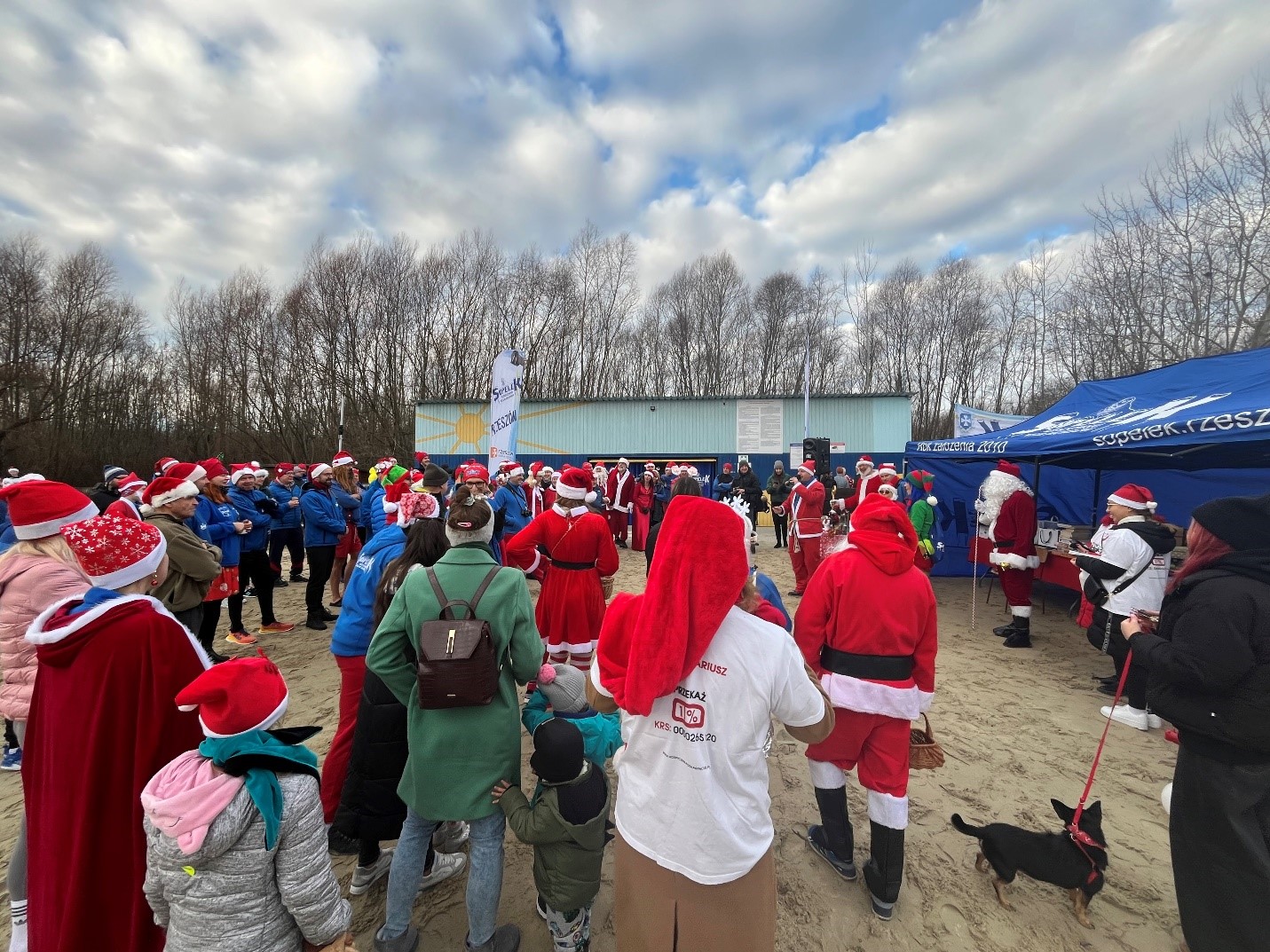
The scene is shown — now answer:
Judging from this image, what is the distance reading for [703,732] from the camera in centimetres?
146

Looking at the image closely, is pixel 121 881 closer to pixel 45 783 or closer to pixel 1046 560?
pixel 45 783

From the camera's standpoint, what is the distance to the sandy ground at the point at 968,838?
7.73 ft

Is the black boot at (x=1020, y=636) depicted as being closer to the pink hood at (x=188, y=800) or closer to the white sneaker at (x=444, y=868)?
the white sneaker at (x=444, y=868)

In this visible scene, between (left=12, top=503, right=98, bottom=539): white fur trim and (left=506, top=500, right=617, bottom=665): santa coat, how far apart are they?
2328 millimetres

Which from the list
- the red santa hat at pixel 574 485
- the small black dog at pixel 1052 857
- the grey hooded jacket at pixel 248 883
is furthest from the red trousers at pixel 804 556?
the grey hooded jacket at pixel 248 883

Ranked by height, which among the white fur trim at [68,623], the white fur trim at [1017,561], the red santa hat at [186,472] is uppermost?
the red santa hat at [186,472]

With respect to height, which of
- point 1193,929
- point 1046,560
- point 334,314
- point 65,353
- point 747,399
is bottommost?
point 1193,929

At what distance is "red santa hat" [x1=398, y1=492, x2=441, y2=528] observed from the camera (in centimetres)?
301

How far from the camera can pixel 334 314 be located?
29.1 metres

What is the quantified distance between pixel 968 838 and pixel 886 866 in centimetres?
102

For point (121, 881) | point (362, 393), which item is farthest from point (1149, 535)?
point (362, 393)

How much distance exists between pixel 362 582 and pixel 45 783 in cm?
125

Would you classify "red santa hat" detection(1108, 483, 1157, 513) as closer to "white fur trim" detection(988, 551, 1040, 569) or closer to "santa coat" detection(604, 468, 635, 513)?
"white fur trim" detection(988, 551, 1040, 569)

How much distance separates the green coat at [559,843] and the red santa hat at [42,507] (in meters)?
2.10
